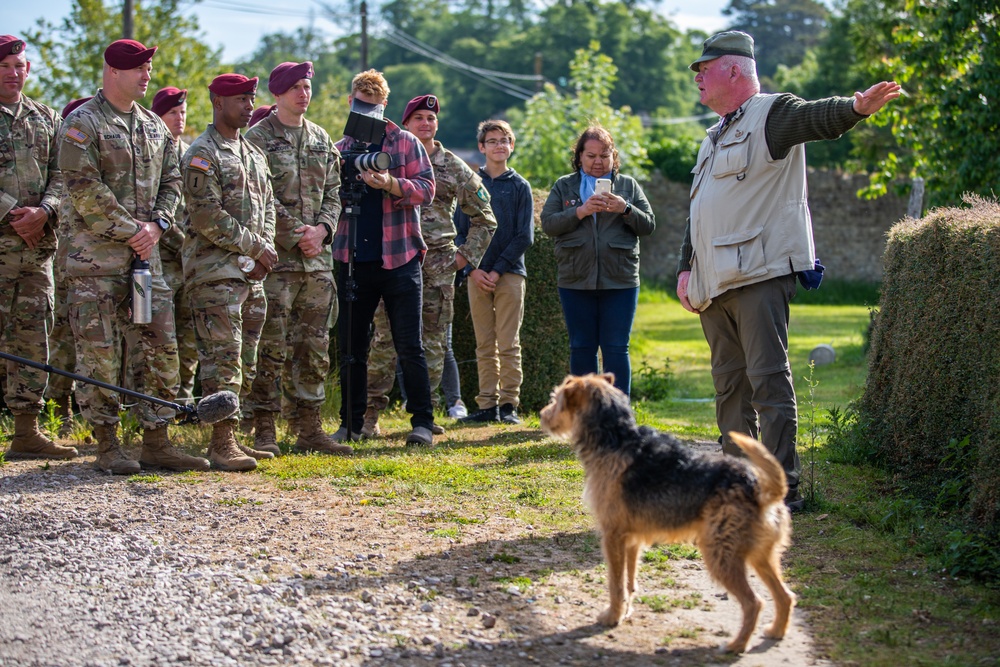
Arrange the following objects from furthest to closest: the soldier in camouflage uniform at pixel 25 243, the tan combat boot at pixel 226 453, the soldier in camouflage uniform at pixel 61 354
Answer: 1. the soldier in camouflage uniform at pixel 61 354
2. the soldier in camouflage uniform at pixel 25 243
3. the tan combat boot at pixel 226 453

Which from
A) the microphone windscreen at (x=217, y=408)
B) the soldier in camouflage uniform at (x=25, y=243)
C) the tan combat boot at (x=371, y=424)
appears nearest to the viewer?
the microphone windscreen at (x=217, y=408)

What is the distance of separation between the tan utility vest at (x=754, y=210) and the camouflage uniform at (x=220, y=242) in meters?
3.15

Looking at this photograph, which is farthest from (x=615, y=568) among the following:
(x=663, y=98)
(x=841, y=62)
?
(x=663, y=98)

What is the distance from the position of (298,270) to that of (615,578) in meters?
4.04

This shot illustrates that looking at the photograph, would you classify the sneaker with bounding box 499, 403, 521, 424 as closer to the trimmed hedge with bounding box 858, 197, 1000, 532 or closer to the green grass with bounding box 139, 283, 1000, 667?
the green grass with bounding box 139, 283, 1000, 667

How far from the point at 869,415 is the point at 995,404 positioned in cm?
225

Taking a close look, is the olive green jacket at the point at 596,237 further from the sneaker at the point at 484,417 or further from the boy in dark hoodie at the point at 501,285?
the sneaker at the point at 484,417

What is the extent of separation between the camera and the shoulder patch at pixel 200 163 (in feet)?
23.2

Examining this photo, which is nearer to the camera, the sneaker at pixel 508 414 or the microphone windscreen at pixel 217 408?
the microphone windscreen at pixel 217 408

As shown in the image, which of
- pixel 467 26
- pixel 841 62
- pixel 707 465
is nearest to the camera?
pixel 707 465

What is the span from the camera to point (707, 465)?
14.3ft

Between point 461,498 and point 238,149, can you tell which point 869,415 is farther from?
point 238,149

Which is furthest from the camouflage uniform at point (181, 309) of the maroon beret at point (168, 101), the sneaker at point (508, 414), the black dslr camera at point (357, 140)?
the sneaker at point (508, 414)

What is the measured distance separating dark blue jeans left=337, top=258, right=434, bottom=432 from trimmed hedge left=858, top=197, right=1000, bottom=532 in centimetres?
331
